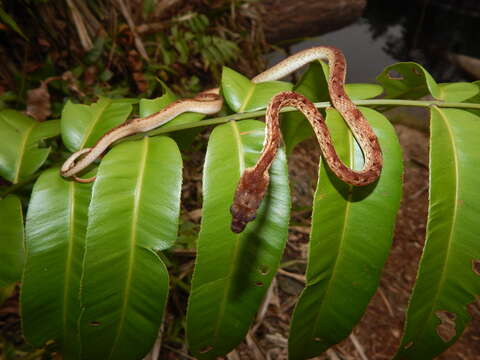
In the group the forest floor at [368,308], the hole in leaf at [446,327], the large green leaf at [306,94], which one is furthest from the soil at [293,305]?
the large green leaf at [306,94]

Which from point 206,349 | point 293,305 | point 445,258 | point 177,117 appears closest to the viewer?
point 445,258

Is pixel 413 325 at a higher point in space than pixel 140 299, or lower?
lower

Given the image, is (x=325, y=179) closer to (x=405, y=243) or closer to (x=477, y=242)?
(x=477, y=242)

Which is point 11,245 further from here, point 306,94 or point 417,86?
point 417,86

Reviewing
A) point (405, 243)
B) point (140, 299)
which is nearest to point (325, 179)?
point (140, 299)

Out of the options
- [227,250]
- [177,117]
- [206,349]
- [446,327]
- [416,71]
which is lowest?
[446,327]

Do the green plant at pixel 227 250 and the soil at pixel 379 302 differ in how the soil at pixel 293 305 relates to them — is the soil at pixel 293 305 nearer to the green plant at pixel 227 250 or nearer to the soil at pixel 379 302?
the soil at pixel 379 302

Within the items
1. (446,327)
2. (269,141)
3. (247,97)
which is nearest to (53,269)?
(269,141)

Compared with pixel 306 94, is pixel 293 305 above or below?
below
